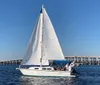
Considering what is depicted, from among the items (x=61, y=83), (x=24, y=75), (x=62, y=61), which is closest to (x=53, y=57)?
(x=62, y=61)

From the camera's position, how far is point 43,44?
247 feet

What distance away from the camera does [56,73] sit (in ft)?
239

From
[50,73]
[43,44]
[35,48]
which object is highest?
[43,44]

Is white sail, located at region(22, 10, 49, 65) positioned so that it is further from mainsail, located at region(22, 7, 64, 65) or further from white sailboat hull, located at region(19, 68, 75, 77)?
white sailboat hull, located at region(19, 68, 75, 77)

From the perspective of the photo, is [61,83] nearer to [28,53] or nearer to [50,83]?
[50,83]

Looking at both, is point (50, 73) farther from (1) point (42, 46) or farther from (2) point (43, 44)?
(2) point (43, 44)

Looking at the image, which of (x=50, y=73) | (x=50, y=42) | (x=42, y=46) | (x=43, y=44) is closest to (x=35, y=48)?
(x=42, y=46)

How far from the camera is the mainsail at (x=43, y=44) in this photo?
2948 inches

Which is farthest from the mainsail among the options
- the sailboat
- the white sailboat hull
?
the white sailboat hull

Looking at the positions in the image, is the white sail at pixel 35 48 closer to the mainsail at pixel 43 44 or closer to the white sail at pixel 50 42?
the mainsail at pixel 43 44

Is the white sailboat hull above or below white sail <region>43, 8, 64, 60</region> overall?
below

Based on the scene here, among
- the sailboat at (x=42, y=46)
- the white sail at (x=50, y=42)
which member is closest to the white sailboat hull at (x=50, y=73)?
the sailboat at (x=42, y=46)

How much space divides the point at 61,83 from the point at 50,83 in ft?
6.54

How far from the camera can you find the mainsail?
7488 centimetres
